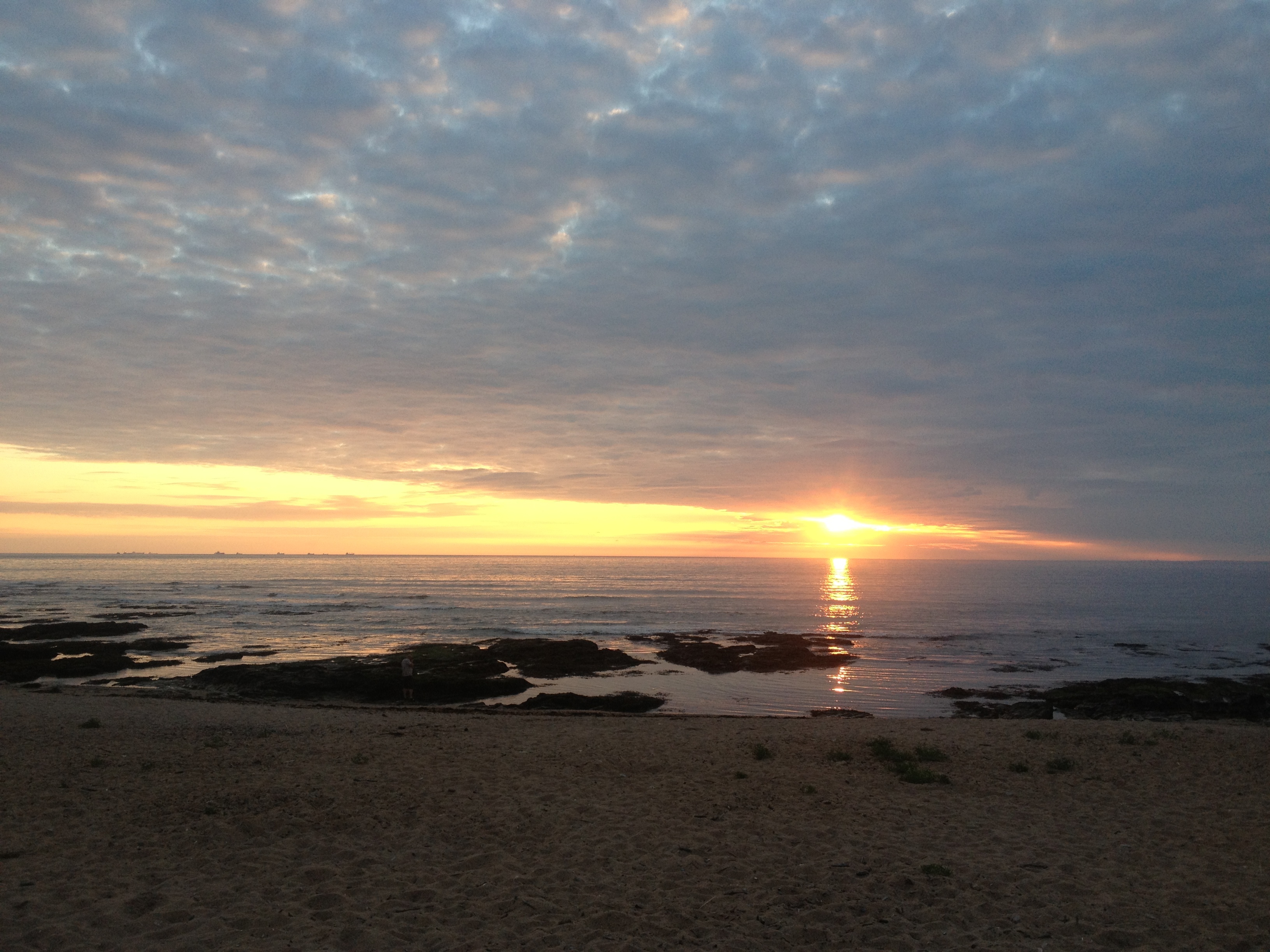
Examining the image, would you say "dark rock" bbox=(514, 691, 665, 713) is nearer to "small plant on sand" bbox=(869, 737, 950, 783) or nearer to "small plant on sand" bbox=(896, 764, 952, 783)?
"small plant on sand" bbox=(869, 737, 950, 783)

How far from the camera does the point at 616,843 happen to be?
10219 mm

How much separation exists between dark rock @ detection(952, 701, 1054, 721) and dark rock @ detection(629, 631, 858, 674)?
35.2ft

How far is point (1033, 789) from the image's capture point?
519 inches

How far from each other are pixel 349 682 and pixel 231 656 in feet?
44.6

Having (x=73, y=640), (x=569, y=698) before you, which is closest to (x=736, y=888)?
(x=569, y=698)

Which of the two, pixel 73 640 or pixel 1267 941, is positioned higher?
pixel 1267 941

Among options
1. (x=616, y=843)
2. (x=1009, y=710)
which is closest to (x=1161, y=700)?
(x=1009, y=710)

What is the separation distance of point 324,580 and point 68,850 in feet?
424

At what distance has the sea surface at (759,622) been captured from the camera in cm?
3275

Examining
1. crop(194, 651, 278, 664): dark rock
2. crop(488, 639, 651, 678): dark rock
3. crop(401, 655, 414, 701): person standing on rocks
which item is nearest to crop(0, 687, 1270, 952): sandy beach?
crop(401, 655, 414, 701): person standing on rocks

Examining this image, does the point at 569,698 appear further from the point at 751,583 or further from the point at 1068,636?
the point at 751,583

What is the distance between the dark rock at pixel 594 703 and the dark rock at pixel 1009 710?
10.5 m

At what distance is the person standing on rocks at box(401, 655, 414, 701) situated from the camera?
27219 millimetres

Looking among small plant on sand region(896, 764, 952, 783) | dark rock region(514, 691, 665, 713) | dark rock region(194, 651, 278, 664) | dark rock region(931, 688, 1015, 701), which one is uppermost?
small plant on sand region(896, 764, 952, 783)
